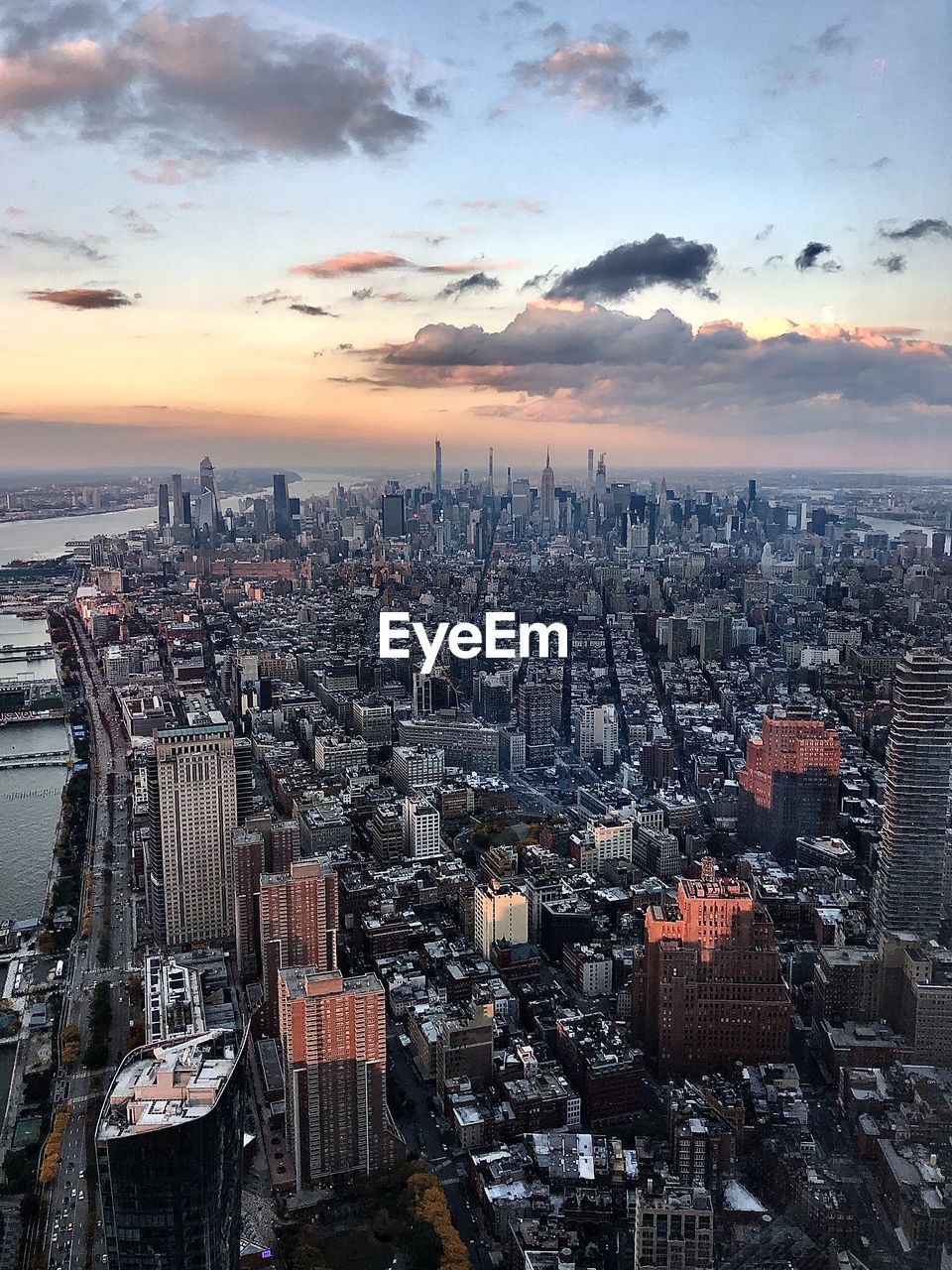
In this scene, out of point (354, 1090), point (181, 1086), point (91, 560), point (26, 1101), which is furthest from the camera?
point (91, 560)

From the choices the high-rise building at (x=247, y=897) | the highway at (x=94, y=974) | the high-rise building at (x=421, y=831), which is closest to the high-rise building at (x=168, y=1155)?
the highway at (x=94, y=974)

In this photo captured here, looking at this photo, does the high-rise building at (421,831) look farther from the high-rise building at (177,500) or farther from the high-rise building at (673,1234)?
the high-rise building at (673,1234)

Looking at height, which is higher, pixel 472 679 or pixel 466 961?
pixel 472 679

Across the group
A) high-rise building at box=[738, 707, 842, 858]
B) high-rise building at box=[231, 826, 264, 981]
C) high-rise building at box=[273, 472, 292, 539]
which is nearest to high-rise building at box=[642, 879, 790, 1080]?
high-rise building at box=[738, 707, 842, 858]

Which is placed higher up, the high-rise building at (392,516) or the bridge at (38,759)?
the high-rise building at (392,516)

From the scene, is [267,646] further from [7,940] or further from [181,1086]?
[181,1086]

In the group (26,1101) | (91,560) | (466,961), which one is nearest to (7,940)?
(26,1101)
